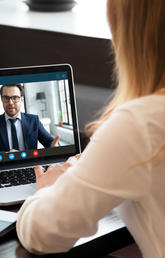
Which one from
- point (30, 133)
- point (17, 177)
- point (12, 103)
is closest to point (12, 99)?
point (12, 103)

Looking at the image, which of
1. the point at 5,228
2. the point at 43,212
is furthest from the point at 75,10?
the point at 43,212

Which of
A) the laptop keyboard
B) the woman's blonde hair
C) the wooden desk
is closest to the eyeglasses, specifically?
the laptop keyboard

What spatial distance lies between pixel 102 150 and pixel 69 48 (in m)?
0.97

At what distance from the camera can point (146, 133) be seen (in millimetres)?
635

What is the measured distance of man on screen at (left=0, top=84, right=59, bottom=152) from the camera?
129 centimetres

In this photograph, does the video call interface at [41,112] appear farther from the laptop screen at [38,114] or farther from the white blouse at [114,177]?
the white blouse at [114,177]

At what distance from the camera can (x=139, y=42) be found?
70 cm

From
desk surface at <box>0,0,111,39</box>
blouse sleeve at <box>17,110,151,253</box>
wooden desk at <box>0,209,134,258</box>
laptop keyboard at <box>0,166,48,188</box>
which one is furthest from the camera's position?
desk surface at <box>0,0,111,39</box>

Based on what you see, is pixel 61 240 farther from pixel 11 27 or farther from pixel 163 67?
pixel 11 27

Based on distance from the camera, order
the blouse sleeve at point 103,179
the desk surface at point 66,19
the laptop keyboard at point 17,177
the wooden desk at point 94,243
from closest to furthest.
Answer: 1. the blouse sleeve at point 103,179
2. the wooden desk at point 94,243
3. the laptop keyboard at point 17,177
4. the desk surface at point 66,19

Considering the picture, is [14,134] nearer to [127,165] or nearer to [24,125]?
[24,125]

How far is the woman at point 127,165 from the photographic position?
642mm

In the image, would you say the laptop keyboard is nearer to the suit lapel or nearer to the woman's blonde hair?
the suit lapel

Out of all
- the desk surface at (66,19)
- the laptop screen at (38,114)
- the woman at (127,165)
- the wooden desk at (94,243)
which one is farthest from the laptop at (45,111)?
the woman at (127,165)
